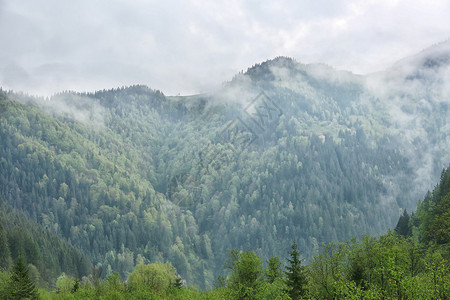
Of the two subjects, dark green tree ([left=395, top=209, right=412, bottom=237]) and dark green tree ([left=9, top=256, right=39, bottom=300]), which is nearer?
dark green tree ([left=9, top=256, right=39, bottom=300])

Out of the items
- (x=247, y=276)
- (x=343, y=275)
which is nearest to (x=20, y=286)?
(x=247, y=276)

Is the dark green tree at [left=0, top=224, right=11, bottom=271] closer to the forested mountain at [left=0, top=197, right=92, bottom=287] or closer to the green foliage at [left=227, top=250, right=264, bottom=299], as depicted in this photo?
the forested mountain at [left=0, top=197, right=92, bottom=287]

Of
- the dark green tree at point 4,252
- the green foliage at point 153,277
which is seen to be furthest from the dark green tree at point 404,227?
the dark green tree at point 4,252

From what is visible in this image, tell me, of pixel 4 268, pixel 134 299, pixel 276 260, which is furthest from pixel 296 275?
pixel 4 268

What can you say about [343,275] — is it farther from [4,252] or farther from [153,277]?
[4,252]

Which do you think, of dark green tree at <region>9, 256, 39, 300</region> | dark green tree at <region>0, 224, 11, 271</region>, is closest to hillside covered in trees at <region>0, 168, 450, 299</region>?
dark green tree at <region>9, 256, 39, 300</region>

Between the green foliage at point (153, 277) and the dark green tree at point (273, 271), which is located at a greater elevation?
the dark green tree at point (273, 271)

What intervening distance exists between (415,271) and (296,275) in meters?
23.2

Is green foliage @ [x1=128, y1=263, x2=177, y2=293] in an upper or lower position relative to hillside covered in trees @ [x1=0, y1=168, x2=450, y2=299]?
lower

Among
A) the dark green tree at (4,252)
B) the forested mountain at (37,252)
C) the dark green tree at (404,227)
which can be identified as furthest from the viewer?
the forested mountain at (37,252)

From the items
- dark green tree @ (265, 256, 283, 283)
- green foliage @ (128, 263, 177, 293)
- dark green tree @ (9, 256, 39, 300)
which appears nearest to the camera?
dark green tree @ (9, 256, 39, 300)

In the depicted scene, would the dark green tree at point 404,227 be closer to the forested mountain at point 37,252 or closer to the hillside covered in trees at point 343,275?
the hillside covered in trees at point 343,275

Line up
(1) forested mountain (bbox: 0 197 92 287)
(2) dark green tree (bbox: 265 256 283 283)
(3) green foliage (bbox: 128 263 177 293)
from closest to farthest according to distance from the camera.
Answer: (2) dark green tree (bbox: 265 256 283 283) < (3) green foliage (bbox: 128 263 177 293) < (1) forested mountain (bbox: 0 197 92 287)

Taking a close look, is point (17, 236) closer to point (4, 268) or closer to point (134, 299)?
point (4, 268)
